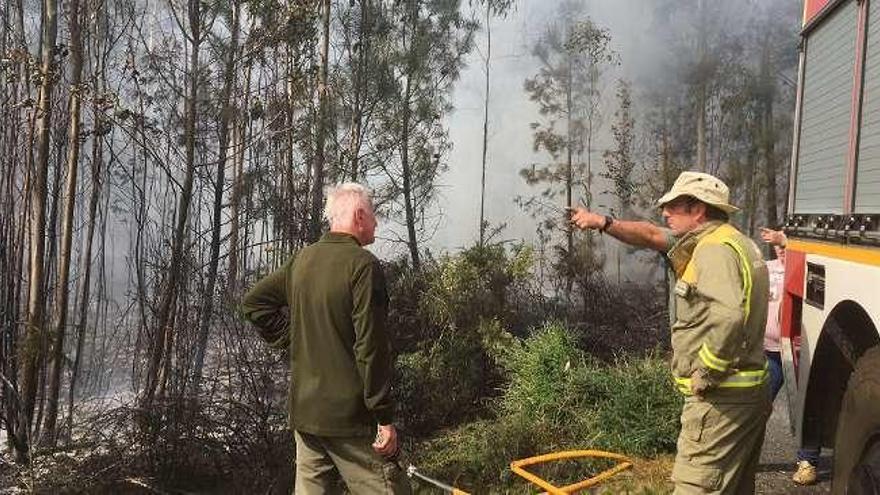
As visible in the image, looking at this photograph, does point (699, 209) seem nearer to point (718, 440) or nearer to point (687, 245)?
point (687, 245)

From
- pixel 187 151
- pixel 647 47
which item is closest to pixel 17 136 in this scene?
pixel 187 151

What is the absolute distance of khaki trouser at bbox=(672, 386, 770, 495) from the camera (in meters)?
2.57

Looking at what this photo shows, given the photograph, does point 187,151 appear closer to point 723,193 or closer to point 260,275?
point 260,275

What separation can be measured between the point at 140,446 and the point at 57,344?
5.34ft

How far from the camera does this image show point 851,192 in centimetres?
272

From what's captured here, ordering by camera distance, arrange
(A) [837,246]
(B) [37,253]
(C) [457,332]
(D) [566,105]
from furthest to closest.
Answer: (D) [566,105]
(C) [457,332]
(B) [37,253]
(A) [837,246]

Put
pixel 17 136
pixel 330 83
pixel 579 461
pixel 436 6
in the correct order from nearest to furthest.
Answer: pixel 579 461
pixel 17 136
pixel 330 83
pixel 436 6

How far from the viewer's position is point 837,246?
2.85 meters

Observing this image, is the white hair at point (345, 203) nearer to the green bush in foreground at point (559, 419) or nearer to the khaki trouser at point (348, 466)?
the khaki trouser at point (348, 466)

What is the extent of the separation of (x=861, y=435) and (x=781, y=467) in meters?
2.62

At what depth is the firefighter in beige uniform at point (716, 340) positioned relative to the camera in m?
2.47

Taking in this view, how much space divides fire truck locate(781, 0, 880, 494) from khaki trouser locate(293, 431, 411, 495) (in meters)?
1.58

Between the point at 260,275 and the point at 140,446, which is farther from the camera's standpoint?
the point at 260,275

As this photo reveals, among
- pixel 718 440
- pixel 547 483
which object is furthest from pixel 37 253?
pixel 718 440
